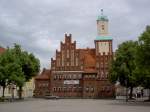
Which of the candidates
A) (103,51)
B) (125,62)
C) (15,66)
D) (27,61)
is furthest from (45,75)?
(15,66)

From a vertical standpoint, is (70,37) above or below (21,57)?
above

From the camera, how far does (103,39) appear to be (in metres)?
127

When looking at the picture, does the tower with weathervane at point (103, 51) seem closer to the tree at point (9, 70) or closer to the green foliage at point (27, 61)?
the green foliage at point (27, 61)

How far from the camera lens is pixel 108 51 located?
124 metres

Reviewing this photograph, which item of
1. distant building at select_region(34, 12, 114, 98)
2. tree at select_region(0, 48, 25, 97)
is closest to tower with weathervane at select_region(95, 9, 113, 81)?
distant building at select_region(34, 12, 114, 98)

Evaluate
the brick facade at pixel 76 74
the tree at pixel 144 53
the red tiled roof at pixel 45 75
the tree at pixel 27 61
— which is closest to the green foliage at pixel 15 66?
the tree at pixel 27 61

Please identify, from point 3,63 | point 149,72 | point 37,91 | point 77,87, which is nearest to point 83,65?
point 77,87

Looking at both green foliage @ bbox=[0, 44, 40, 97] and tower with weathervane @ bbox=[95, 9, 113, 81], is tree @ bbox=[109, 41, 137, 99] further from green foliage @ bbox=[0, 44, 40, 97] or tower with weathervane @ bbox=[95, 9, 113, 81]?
tower with weathervane @ bbox=[95, 9, 113, 81]

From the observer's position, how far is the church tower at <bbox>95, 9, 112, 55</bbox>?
12450 centimetres

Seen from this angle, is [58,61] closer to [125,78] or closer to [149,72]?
[125,78]

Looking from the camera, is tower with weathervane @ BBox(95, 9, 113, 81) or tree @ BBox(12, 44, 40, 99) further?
tower with weathervane @ BBox(95, 9, 113, 81)

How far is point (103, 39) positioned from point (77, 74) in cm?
1419

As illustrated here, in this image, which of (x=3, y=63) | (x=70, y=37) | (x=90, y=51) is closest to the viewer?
(x=3, y=63)

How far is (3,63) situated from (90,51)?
60306 mm
